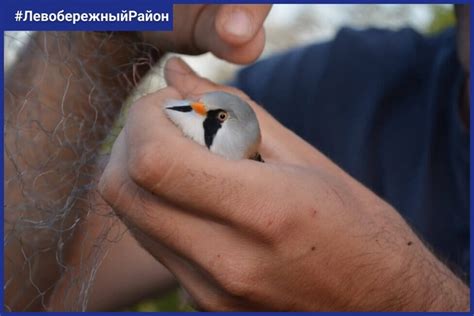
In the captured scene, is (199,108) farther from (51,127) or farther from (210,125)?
(51,127)

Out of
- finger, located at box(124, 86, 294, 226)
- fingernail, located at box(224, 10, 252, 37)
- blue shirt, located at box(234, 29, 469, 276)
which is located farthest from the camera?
blue shirt, located at box(234, 29, 469, 276)

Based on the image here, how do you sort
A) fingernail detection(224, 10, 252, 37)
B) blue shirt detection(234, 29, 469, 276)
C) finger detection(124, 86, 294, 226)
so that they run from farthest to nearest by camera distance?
blue shirt detection(234, 29, 469, 276), fingernail detection(224, 10, 252, 37), finger detection(124, 86, 294, 226)

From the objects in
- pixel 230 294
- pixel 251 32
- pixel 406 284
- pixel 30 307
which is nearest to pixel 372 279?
pixel 406 284

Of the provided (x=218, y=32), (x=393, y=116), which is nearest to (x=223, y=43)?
(x=218, y=32)

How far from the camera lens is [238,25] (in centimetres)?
85

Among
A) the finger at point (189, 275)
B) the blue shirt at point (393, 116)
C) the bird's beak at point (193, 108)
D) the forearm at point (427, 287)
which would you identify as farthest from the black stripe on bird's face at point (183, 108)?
the blue shirt at point (393, 116)

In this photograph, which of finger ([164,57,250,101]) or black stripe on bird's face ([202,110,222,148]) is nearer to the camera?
black stripe on bird's face ([202,110,222,148])

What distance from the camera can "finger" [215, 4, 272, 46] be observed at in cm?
85

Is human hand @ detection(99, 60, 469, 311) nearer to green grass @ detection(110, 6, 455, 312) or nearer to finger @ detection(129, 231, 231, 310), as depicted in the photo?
finger @ detection(129, 231, 231, 310)

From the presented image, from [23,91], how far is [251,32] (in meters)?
0.39

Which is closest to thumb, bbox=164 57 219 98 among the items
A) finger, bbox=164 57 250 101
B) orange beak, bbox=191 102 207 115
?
finger, bbox=164 57 250 101

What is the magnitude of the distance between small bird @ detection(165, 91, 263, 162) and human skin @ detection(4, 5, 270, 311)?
6.5 inches

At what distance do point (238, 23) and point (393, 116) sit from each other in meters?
0.60

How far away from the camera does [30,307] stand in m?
1.00
